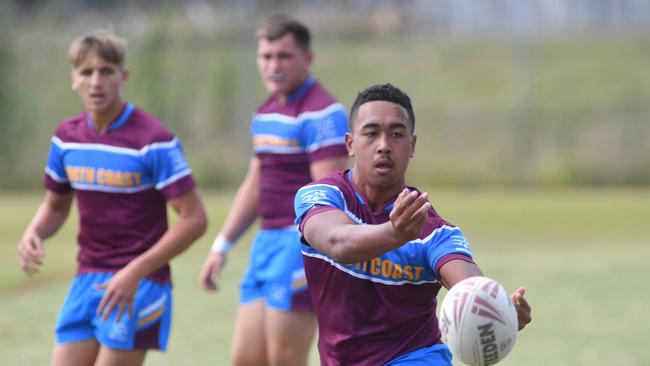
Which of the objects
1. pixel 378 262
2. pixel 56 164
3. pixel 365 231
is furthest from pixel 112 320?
pixel 365 231

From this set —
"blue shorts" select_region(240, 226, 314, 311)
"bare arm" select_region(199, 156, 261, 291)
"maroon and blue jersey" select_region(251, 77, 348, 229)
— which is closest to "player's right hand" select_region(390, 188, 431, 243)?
"maroon and blue jersey" select_region(251, 77, 348, 229)

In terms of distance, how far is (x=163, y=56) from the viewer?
2794 centimetres

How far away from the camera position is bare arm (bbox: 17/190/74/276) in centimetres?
633

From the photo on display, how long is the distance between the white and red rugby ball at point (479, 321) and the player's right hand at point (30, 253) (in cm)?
281

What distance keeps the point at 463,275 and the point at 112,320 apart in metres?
2.33

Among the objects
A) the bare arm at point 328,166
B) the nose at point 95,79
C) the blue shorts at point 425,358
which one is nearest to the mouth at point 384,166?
the blue shorts at point 425,358

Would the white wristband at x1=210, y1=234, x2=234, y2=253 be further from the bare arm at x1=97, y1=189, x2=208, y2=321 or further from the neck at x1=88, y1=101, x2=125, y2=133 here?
the neck at x1=88, y1=101, x2=125, y2=133

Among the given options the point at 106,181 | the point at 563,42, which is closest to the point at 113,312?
the point at 106,181

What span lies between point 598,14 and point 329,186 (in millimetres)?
30416

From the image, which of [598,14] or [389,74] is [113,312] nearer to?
[389,74]

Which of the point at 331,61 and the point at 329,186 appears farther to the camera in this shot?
the point at 331,61

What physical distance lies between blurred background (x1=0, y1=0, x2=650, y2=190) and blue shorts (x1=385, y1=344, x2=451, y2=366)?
21549 mm

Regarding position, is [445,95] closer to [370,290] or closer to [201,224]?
[201,224]

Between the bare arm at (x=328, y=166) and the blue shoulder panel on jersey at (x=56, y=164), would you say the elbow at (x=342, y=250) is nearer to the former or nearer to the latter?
the bare arm at (x=328, y=166)
